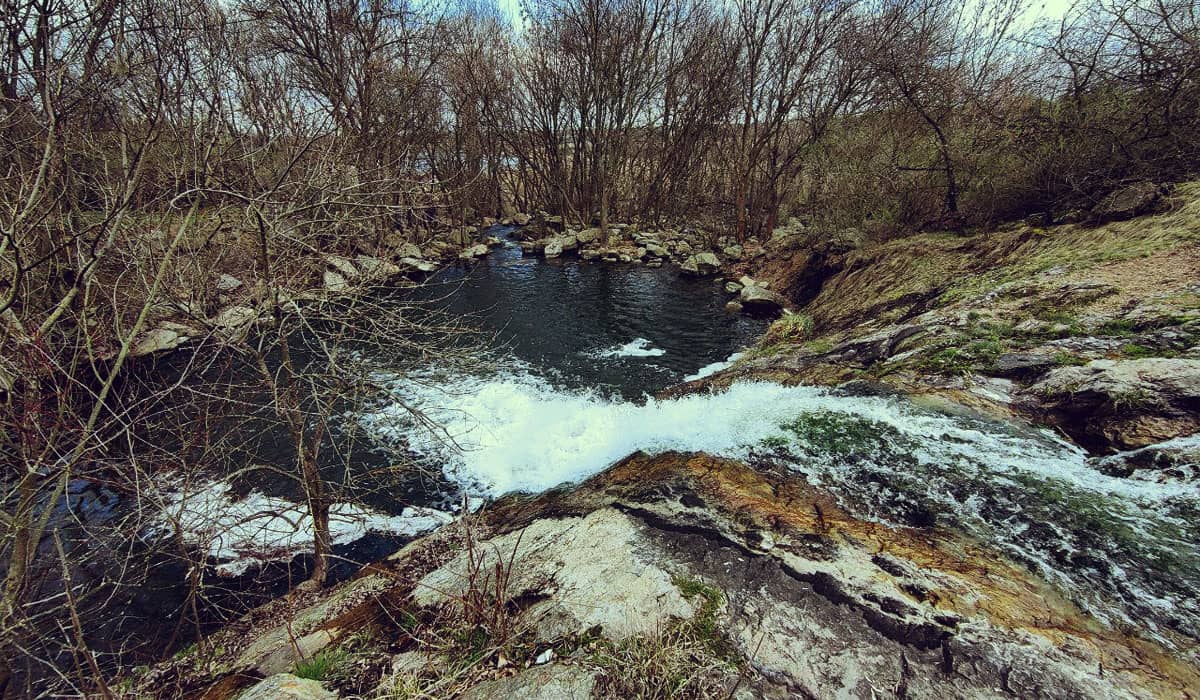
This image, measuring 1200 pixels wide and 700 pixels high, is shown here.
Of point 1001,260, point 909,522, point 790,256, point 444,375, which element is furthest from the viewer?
point 790,256

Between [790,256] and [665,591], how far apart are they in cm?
1287

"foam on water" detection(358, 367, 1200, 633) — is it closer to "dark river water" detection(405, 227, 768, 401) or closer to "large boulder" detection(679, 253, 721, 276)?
"dark river water" detection(405, 227, 768, 401)

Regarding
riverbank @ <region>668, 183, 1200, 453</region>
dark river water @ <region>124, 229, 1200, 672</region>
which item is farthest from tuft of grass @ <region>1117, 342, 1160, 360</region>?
dark river water @ <region>124, 229, 1200, 672</region>

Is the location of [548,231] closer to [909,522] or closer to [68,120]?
[68,120]

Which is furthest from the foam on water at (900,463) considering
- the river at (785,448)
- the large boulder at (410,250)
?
the large boulder at (410,250)

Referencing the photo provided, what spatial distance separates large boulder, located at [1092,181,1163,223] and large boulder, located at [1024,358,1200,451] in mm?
3905

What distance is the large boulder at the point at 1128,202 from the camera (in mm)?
6152

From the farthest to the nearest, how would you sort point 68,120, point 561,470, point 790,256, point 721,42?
point 721,42 → point 790,256 → point 561,470 → point 68,120

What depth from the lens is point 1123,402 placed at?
3688mm

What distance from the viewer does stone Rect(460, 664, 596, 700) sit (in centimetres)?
206

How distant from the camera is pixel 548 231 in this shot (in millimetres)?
21672

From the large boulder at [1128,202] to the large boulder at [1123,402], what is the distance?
12.8 feet

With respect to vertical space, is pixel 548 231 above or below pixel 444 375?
above

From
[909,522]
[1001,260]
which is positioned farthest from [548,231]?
[909,522]
